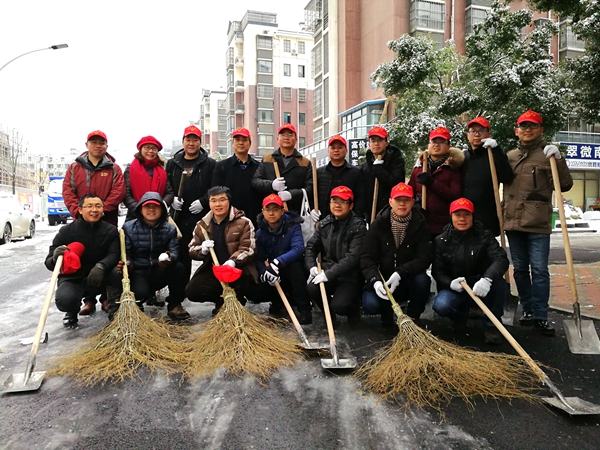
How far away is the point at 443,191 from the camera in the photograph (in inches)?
187

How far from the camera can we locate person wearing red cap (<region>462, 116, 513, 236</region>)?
4.65 m

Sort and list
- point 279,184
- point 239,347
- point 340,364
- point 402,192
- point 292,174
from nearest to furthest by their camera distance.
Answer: point 340,364 → point 239,347 → point 402,192 → point 279,184 → point 292,174

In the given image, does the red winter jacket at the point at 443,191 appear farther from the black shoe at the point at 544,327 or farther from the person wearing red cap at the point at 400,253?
the black shoe at the point at 544,327

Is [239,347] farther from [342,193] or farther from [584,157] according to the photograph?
[584,157]

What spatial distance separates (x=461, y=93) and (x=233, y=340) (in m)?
8.22

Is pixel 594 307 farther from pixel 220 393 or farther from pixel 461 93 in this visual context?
pixel 461 93

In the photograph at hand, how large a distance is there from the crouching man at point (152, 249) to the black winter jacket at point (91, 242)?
0.53ft

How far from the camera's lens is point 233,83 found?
197 feet

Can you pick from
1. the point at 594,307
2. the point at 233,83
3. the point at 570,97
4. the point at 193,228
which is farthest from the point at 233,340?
the point at 233,83

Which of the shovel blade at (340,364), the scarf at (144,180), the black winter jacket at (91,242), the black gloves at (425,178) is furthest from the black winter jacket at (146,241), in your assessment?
the black gloves at (425,178)

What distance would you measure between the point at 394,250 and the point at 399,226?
0.24 m

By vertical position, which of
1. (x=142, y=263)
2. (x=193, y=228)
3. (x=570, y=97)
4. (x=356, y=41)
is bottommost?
(x=142, y=263)

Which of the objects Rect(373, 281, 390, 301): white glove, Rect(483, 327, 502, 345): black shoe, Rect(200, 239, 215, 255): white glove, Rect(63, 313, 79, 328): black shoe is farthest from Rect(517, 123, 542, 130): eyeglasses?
Rect(63, 313, 79, 328): black shoe

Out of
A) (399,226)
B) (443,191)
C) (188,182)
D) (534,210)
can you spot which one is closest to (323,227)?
(399,226)
